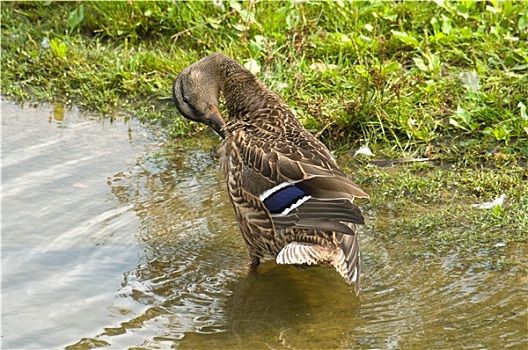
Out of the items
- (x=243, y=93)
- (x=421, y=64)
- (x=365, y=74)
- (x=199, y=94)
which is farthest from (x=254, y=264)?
(x=421, y=64)

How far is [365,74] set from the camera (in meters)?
6.62

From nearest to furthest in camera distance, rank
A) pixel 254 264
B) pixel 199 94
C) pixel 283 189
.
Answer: pixel 283 189 → pixel 254 264 → pixel 199 94

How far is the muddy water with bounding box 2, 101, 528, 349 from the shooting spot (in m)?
4.54

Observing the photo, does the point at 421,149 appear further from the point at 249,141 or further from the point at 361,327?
the point at 361,327

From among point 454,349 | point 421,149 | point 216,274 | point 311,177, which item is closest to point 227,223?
point 216,274

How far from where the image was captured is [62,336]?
4617mm

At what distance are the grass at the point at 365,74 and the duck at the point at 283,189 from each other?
763mm

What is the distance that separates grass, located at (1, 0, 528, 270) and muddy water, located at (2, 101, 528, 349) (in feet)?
1.78

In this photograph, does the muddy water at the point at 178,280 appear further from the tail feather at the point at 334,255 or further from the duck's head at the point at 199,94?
the duck's head at the point at 199,94

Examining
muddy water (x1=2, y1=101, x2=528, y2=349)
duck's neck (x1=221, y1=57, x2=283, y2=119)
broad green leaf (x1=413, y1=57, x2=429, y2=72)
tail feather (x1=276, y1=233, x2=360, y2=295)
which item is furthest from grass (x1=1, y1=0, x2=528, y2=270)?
tail feather (x1=276, y1=233, x2=360, y2=295)

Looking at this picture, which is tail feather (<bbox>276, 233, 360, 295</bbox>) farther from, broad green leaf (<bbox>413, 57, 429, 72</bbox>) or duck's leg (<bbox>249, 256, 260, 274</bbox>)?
broad green leaf (<bbox>413, 57, 429, 72</bbox>)

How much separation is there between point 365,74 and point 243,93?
106 cm

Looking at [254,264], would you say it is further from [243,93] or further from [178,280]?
[243,93]

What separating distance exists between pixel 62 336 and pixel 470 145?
124 inches
